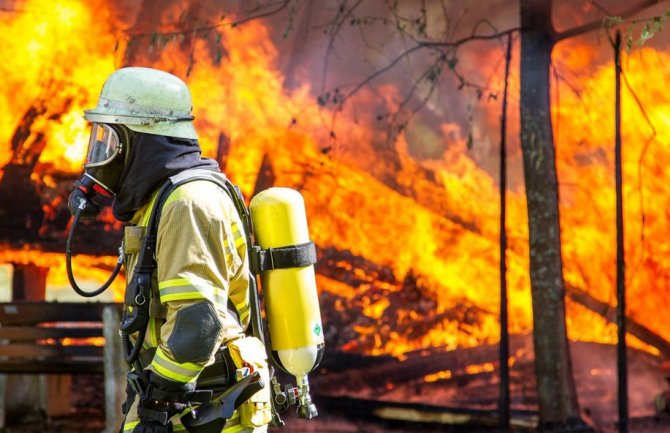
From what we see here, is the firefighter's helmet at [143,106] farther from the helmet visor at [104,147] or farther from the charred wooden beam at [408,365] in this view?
the charred wooden beam at [408,365]

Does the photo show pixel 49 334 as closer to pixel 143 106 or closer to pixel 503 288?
pixel 503 288

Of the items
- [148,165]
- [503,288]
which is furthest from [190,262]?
[503,288]

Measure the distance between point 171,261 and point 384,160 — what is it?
11.5ft

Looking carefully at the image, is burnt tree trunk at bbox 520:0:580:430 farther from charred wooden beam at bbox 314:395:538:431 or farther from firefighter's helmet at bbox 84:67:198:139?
firefighter's helmet at bbox 84:67:198:139

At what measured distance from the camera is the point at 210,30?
6461mm

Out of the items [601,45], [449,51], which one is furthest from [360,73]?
[601,45]

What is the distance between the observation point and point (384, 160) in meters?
6.29

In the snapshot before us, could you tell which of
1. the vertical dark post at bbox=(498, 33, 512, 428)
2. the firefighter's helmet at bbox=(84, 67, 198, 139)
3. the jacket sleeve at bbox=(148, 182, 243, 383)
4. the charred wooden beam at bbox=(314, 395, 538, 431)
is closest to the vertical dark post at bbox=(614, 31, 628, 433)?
the charred wooden beam at bbox=(314, 395, 538, 431)

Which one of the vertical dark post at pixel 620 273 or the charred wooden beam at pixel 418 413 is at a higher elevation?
the vertical dark post at pixel 620 273

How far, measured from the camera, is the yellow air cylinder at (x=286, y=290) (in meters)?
3.33

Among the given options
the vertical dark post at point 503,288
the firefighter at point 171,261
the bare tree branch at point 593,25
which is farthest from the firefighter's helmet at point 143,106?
the bare tree branch at point 593,25

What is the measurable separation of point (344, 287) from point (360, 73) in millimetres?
1364

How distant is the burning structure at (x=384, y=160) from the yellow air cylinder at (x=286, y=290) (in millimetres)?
2914

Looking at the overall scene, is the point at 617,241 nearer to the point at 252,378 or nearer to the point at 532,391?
the point at 532,391
